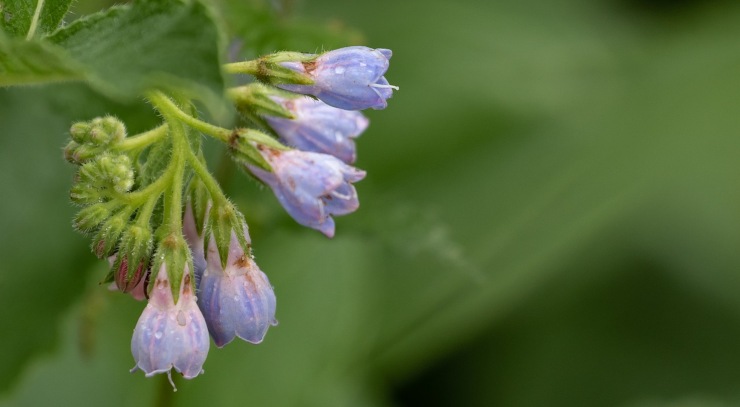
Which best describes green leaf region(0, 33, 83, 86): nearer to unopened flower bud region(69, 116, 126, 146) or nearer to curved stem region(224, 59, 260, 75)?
unopened flower bud region(69, 116, 126, 146)

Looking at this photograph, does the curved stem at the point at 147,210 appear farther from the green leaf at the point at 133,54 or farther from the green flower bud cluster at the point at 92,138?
the green leaf at the point at 133,54

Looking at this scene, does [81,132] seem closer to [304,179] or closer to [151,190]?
[151,190]

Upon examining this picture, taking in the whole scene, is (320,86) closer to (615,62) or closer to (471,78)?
(471,78)

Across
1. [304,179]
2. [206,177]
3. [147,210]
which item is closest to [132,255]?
[147,210]

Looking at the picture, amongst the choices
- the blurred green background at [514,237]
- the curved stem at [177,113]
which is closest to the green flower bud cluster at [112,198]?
the curved stem at [177,113]

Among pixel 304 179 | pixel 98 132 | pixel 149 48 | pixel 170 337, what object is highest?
pixel 149 48

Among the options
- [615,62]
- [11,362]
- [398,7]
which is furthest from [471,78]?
[11,362]
